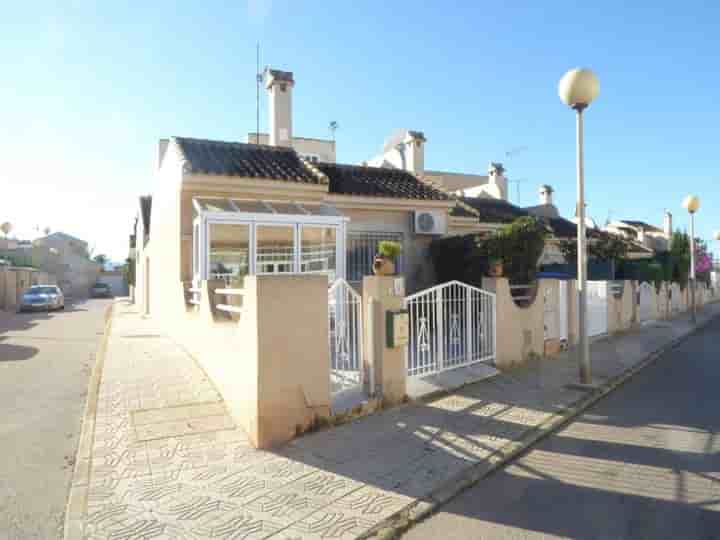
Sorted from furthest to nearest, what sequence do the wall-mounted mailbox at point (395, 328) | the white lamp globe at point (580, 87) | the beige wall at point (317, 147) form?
the beige wall at point (317, 147)
the white lamp globe at point (580, 87)
the wall-mounted mailbox at point (395, 328)

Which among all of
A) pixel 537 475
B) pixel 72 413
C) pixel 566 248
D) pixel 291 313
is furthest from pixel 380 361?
pixel 566 248

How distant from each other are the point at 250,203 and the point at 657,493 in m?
9.37

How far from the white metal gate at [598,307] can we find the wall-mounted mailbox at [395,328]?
8.62 meters

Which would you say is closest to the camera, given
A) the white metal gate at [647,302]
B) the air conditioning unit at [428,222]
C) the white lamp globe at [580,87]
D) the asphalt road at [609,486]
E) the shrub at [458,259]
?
the asphalt road at [609,486]

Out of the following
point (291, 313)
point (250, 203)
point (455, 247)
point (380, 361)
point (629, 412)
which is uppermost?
point (250, 203)

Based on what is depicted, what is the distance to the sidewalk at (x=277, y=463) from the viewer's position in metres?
3.74

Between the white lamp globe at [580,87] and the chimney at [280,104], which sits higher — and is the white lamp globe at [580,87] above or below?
below

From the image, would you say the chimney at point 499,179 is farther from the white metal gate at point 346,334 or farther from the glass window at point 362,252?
the white metal gate at point 346,334

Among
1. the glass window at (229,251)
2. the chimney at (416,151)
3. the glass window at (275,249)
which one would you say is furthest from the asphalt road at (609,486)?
the chimney at (416,151)

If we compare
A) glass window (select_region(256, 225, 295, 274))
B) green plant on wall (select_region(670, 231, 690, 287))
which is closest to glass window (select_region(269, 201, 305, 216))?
glass window (select_region(256, 225, 295, 274))

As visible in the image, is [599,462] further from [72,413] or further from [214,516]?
[72,413]

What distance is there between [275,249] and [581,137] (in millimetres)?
6454

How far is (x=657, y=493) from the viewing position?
4203mm

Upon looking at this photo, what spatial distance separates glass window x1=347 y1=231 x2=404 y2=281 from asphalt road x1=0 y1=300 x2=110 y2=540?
6.28 meters
